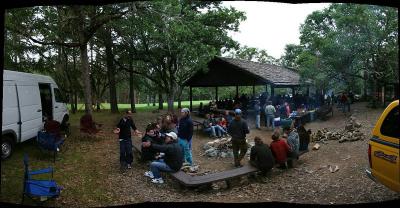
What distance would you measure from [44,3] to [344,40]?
781 cm

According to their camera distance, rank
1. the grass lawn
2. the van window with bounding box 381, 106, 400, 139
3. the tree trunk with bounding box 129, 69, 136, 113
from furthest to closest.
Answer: the tree trunk with bounding box 129, 69, 136, 113 < the grass lawn < the van window with bounding box 381, 106, 400, 139

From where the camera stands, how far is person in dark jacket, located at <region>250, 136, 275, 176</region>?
23.6ft

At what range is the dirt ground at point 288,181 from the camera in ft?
19.6

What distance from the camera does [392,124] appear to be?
15.4 feet

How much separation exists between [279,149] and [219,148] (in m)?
1.89

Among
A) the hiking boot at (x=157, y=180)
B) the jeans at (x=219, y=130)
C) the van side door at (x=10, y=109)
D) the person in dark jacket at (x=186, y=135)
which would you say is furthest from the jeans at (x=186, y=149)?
the van side door at (x=10, y=109)

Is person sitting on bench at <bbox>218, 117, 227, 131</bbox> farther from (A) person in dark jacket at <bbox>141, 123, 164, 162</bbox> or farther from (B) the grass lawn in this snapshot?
(A) person in dark jacket at <bbox>141, 123, 164, 162</bbox>

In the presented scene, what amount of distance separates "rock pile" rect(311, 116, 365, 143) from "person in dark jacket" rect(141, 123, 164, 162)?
3.60 metres

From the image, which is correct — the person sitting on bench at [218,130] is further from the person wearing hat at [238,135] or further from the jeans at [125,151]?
the jeans at [125,151]

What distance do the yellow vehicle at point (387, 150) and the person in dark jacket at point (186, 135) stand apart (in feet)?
12.8

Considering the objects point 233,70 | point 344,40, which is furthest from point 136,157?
point 233,70

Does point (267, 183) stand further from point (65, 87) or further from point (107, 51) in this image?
point (65, 87)

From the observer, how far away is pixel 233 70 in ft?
49.5

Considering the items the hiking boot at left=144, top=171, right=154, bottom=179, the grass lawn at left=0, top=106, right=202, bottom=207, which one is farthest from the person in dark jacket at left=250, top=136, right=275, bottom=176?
the grass lawn at left=0, top=106, right=202, bottom=207
